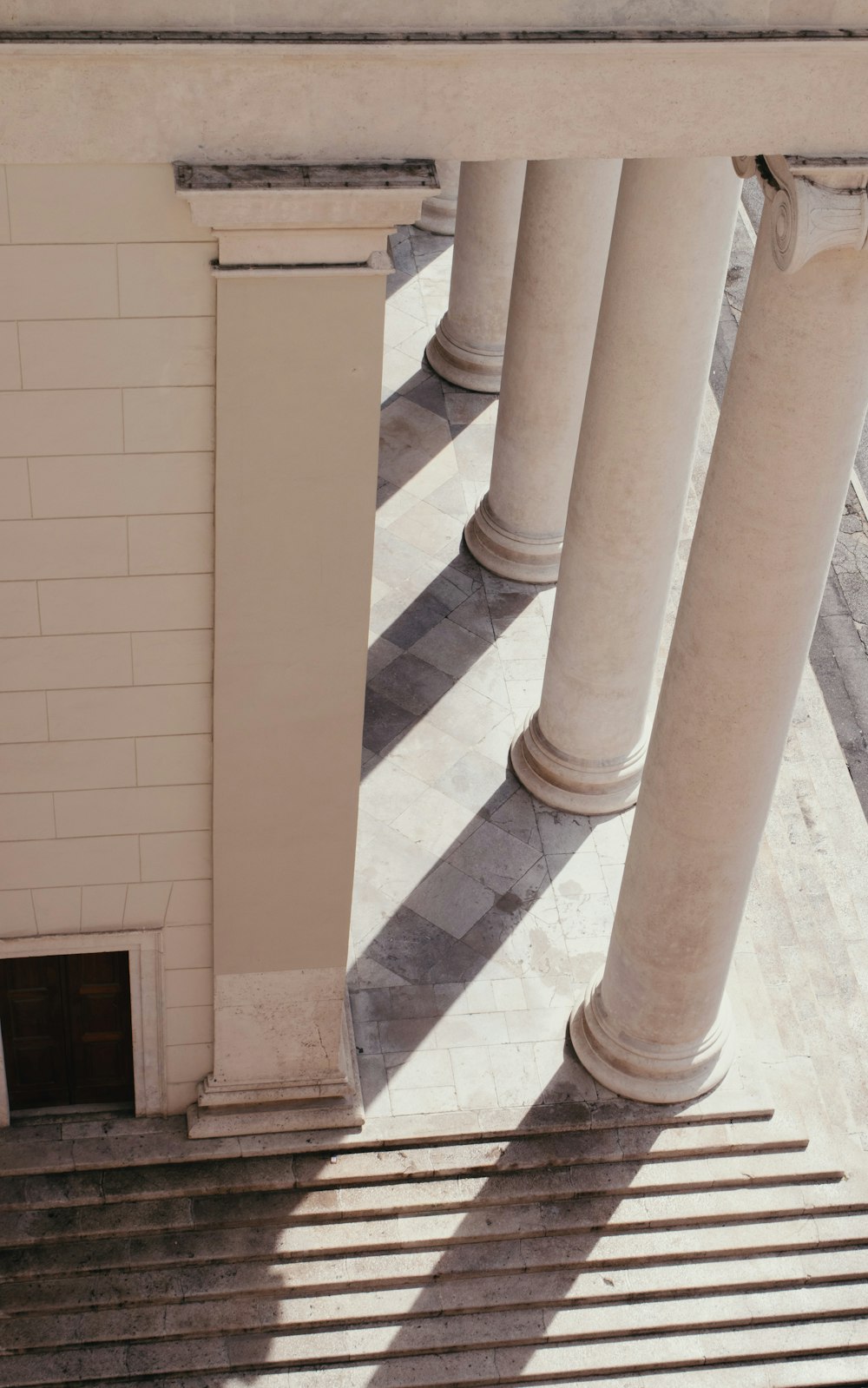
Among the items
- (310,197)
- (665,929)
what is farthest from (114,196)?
(665,929)

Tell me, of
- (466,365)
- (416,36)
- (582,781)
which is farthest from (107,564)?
(466,365)

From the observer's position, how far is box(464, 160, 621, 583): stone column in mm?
24812

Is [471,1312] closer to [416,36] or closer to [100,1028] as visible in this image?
[100,1028]

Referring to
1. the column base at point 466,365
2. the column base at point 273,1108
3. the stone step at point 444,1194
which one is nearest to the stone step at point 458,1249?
the stone step at point 444,1194

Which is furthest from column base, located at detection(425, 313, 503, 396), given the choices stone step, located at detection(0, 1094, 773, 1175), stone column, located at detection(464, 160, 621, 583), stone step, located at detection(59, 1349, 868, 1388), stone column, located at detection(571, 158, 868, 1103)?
stone step, located at detection(59, 1349, 868, 1388)

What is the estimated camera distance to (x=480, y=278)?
3259cm

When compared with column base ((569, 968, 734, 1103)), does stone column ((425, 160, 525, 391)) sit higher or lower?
higher

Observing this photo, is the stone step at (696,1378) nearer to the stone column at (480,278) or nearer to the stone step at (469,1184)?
the stone step at (469,1184)

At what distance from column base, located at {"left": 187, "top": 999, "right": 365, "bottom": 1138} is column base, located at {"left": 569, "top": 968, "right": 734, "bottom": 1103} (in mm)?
3168

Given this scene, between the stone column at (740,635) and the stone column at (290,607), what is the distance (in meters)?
3.39

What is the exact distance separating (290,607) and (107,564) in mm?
1859

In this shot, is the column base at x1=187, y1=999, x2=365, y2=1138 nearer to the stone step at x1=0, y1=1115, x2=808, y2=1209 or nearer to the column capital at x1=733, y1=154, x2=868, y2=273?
the stone step at x1=0, y1=1115, x2=808, y2=1209

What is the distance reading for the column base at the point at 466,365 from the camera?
3350cm

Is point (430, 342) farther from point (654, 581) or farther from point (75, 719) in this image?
point (75, 719)
